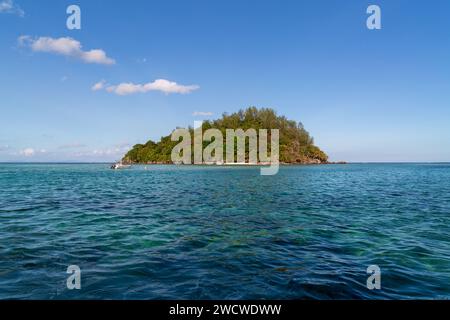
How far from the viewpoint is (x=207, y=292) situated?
9211 millimetres

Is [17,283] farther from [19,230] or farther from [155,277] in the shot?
[19,230]

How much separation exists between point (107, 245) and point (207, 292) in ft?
23.3

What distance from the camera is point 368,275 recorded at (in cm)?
1080

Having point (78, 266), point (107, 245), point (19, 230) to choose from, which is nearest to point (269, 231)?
point (107, 245)

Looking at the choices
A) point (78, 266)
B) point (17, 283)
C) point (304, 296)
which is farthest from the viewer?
point (78, 266)

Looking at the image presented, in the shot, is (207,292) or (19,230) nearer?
(207,292)
